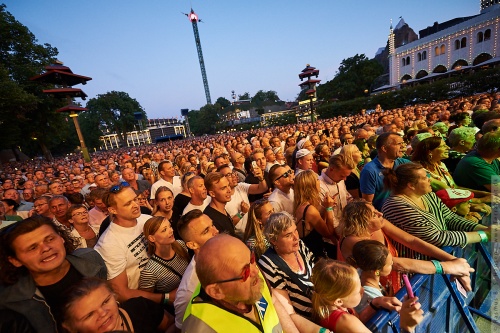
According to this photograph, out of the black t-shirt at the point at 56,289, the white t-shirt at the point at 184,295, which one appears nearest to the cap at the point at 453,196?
the white t-shirt at the point at 184,295

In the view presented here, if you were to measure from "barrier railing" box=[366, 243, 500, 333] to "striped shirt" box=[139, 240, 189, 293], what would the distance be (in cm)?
175

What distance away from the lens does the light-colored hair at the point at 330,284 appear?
1483mm

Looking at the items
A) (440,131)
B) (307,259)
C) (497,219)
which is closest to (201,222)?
(307,259)

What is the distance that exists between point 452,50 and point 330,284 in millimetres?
51356

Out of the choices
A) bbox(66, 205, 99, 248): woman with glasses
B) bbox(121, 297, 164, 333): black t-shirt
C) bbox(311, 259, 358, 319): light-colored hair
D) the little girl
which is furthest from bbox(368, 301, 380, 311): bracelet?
bbox(66, 205, 99, 248): woman with glasses

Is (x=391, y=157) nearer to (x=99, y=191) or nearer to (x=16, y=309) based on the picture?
(x=16, y=309)

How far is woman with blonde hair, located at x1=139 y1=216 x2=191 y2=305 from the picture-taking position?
7.70ft

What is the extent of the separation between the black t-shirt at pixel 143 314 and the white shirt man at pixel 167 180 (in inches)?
132

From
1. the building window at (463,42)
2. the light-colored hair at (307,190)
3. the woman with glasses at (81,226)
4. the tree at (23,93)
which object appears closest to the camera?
the light-colored hair at (307,190)

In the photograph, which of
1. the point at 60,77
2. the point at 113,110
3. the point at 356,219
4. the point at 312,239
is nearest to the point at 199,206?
the point at 312,239

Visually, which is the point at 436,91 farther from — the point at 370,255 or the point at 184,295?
the point at 184,295

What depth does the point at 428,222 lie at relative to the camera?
7.00 ft

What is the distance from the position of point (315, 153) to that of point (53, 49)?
113ft

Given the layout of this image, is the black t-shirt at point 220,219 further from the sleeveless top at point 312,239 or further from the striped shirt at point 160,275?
the sleeveless top at point 312,239
